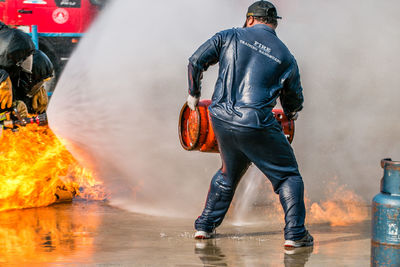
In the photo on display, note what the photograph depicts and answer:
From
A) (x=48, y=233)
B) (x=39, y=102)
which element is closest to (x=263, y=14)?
(x=48, y=233)

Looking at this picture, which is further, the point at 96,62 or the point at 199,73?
the point at 96,62

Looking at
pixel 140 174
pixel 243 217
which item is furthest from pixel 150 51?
pixel 243 217

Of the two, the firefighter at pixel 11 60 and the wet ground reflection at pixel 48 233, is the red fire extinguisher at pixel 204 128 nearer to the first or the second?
the wet ground reflection at pixel 48 233

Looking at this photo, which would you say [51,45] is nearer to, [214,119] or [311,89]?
[311,89]

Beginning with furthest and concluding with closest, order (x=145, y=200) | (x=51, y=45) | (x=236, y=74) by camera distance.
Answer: (x=51, y=45), (x=145, y=200), (x=236, y=74)

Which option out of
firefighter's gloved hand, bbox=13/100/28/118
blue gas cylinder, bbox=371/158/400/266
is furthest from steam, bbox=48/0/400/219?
blue gas cylinder, bbox=371/158/400/266

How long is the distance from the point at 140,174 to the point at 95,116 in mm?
770

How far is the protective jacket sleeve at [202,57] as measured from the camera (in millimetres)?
4000

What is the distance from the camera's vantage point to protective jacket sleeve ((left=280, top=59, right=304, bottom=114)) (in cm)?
404

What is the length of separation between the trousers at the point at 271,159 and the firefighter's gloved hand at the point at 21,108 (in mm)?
2678

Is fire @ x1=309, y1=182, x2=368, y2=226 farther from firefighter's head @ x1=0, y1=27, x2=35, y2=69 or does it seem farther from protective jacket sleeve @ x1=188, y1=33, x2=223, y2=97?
firefighter's head @ x1=0, y1=27, x2=35, y2=69

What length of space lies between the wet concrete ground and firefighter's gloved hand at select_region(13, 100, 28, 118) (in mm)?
1142

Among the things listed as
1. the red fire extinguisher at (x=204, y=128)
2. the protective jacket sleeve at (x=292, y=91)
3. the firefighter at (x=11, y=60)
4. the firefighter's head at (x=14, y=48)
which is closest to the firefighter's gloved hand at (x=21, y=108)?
the firefighter at (x=11, y=60)

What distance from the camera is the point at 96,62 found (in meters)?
6.67
